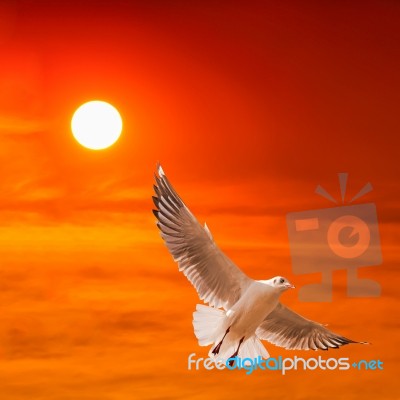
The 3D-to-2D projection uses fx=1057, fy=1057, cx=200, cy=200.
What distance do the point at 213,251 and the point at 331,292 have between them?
719 mm

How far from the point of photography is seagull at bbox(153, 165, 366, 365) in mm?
3621

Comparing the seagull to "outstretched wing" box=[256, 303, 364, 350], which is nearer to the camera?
the seagull

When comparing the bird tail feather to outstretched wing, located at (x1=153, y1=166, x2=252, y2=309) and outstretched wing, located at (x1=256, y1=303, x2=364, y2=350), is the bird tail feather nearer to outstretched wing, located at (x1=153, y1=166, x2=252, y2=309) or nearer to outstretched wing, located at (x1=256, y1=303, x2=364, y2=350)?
outstretched wing, located at (x1=153, y1=166, x2=252, y2=309)

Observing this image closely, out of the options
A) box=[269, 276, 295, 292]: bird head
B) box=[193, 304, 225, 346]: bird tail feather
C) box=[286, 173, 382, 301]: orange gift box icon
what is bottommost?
box=[193, 304, 225, 346]: bird tail feather

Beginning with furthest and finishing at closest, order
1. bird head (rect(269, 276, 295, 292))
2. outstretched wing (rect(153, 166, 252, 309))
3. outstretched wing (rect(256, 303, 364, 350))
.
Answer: outstretched wing (rect(256, 303, 364, 350))
bird head (rect(269, 276, 295, 292))
outstretched wing (rect(153, 166, 252, 309))

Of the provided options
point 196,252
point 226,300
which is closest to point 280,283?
point 226,300

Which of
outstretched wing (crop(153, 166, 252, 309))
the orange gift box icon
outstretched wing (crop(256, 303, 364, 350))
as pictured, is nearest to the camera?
outstretched wing (crop(153, 166, 252, 309))

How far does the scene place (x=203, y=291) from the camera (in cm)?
374

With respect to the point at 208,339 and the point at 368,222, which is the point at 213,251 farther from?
the point at 368,222

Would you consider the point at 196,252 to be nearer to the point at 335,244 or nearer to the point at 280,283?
the point at 280,283

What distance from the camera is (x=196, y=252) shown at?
364 centimetres

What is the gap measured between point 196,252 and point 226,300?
0.24m

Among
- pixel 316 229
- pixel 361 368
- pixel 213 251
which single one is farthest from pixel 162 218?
pixel 361 368

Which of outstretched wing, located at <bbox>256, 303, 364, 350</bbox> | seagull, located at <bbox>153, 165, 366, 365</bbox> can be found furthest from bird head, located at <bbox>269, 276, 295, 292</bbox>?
outstretched wing, located at <bbox>256, 303, 364, 350</bbox>
